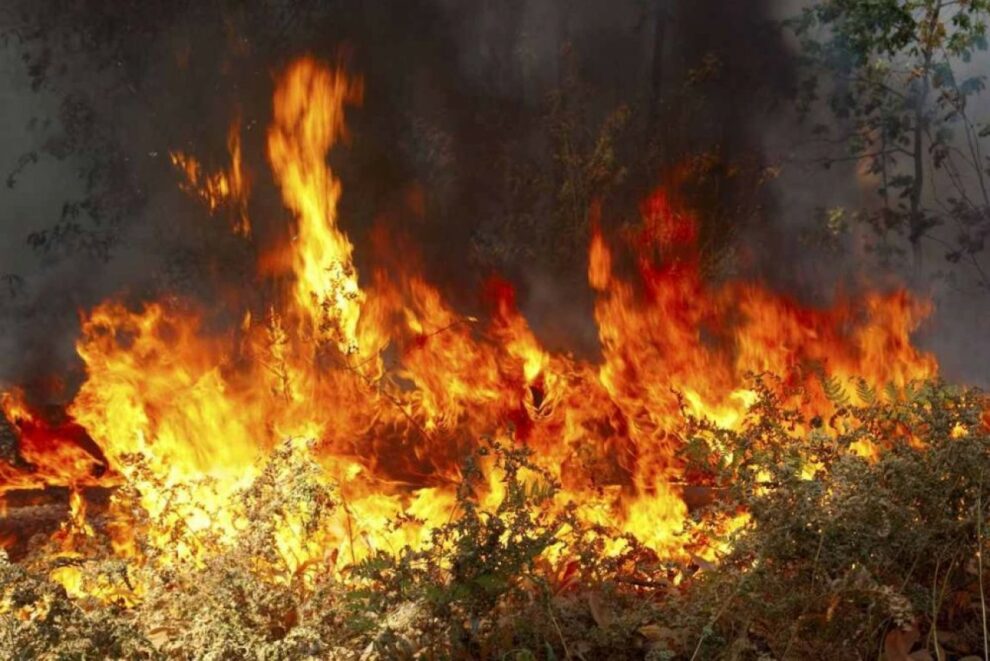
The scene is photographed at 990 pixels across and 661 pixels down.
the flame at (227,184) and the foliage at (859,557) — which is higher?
the flame at (227,184)

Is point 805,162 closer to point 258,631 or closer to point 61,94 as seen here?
point 258,631

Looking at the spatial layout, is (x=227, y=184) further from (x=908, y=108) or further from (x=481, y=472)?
(x=908, y=108)

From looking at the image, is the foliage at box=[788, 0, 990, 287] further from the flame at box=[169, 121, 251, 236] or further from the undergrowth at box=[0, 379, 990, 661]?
the flame at box=[169, 121, 251, 236]

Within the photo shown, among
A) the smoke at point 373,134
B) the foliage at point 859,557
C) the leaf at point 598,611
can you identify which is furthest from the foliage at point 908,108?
the leaf at point 598,611

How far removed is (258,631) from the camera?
2.77 metres

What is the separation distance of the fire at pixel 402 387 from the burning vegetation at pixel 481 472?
2 centimetres

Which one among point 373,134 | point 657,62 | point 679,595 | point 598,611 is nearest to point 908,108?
point 657,62

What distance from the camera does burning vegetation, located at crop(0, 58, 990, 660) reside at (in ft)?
8.54

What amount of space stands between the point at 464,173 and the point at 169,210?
2.18 m

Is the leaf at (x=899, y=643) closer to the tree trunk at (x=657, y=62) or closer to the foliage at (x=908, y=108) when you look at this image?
the foliage at (x=908, y=108)

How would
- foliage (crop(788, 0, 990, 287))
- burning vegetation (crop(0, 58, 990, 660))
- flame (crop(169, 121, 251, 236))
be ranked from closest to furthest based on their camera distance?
burning vegetation (crop(0, 58, 990, 660)) → foliage (crop(788, 0, 990, 287)) → flame (crop(169, 121, 251, 236))

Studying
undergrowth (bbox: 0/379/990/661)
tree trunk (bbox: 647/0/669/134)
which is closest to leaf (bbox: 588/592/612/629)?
undergrowth (bbox: 0/379/990/661)

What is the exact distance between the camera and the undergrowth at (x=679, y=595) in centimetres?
251

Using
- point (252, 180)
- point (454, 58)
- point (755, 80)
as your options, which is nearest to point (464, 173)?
point (454, 58)
